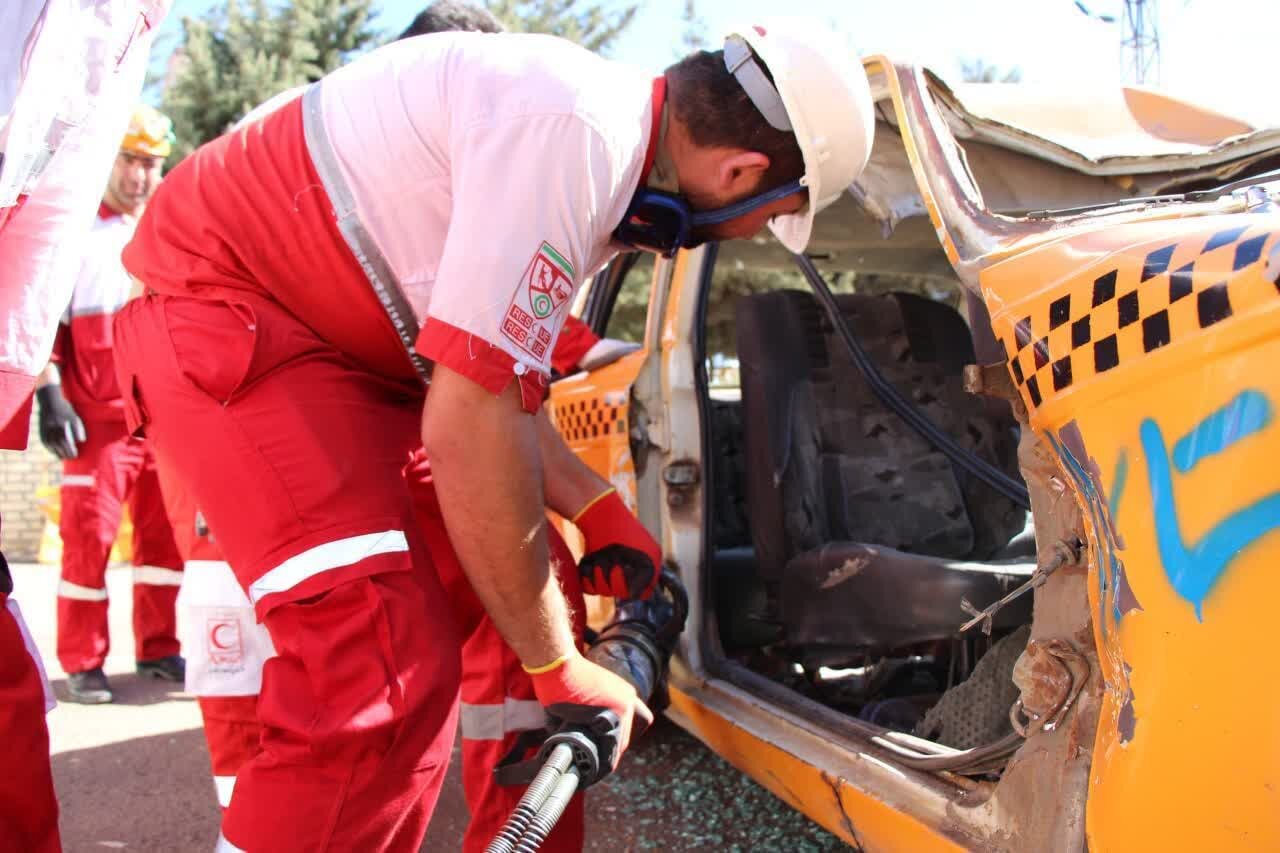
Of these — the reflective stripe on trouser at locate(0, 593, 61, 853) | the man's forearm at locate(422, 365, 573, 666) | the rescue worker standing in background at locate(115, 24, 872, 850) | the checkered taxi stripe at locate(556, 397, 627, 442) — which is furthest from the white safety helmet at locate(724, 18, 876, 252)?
the reflective stripe on trouser at locate(0, 593, 61, 853)

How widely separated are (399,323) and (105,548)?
2678 millimetres

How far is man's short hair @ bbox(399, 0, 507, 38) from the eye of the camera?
9.67 feet

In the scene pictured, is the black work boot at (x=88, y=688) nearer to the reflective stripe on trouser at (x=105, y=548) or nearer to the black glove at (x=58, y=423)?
the reflective stripe on trouser at (x=105, y=548)

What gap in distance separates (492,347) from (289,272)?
18.9 inches

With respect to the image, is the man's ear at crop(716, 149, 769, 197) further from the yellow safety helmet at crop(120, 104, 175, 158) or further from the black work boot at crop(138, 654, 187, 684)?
the black work boot at crop(138, 654, 187, 684)

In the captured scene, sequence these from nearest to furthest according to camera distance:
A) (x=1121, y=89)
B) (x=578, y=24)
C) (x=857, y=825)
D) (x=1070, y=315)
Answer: (x=1070, y=315), (x=857, y=825), (x=1121, y=89), (x=578, y=24)

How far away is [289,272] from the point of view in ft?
5.58

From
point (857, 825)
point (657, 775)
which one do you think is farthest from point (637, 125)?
point (657, 775)

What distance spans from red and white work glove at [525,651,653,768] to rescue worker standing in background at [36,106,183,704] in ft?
8.78

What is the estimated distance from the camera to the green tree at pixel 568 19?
12.8 meters

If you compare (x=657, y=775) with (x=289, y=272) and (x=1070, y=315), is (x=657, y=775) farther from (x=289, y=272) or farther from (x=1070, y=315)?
(x=1070, y=315)

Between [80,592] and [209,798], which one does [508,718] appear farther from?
[80,592]

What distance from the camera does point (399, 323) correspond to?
173cm

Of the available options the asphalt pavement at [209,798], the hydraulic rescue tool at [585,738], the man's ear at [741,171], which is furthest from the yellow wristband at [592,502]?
the asphalt pavement at [209,798]
